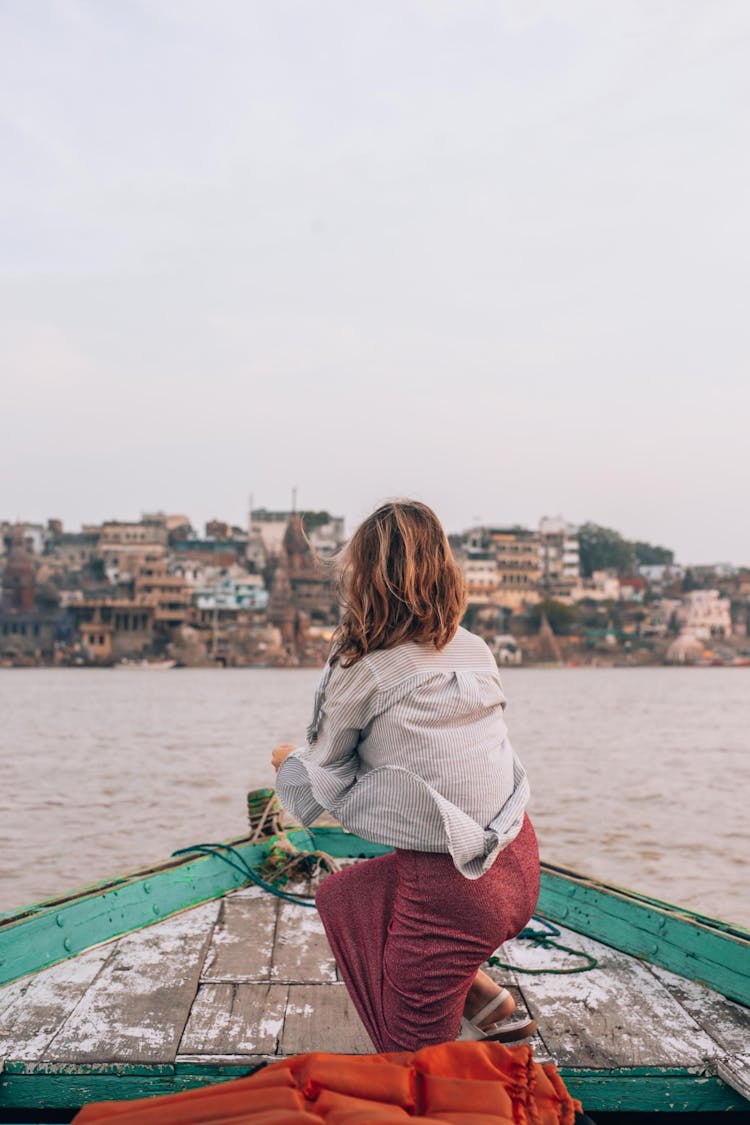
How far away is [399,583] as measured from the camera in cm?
212

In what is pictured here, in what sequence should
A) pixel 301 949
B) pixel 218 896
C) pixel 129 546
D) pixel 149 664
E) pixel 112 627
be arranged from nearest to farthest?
pixel 301 949
pixel 218 896
pixel 149 664
pixel 112 627
pixel 129 546

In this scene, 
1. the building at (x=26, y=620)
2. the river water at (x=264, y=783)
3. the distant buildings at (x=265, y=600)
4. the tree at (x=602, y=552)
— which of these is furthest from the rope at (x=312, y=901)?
the tree at (x=602, y=552)

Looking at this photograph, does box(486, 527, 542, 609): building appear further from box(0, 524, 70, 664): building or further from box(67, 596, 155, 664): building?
box(0, 524, 70, 664): building

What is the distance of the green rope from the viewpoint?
304 centimetres

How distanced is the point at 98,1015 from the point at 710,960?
1.65 meters

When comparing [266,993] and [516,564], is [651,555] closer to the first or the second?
[516,564]

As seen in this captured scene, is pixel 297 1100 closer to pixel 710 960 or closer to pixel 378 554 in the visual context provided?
pixel 378 554

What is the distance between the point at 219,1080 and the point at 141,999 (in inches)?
21.0

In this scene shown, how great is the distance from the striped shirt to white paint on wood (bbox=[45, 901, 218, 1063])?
740mm

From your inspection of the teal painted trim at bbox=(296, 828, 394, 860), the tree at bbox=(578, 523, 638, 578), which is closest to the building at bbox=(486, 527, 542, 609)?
the tree at bbox=(578, 523, 638, 578)

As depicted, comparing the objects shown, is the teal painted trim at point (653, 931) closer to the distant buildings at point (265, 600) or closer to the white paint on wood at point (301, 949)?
the white paint on wood at point (301, 949)

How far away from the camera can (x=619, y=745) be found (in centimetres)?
2384

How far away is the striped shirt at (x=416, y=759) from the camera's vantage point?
2.08 m

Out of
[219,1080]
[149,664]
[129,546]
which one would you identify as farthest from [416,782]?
[129,546]
